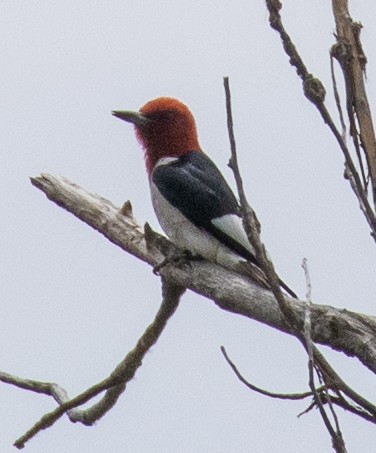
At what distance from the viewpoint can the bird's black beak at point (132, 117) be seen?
7.20 meters

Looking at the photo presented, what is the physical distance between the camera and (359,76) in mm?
3092

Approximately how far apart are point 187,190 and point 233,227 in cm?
42

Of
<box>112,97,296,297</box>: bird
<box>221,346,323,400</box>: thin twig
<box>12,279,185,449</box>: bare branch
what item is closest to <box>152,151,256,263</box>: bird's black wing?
<box>112,97,296,297</box>: bird

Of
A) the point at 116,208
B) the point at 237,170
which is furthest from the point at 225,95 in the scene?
the point at 116,208

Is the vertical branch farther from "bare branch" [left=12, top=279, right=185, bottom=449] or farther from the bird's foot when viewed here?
the bird's foot

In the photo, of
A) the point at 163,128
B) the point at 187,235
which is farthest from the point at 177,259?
the point at 163,128

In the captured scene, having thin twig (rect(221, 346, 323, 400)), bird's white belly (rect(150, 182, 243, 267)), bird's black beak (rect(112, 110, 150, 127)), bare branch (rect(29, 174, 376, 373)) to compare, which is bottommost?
thin twig (rect(221, 346, 323, 400))

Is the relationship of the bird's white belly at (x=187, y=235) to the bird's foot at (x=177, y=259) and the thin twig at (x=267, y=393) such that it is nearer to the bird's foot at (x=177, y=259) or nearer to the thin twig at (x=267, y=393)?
the bird's foot at (x=177, y=259)

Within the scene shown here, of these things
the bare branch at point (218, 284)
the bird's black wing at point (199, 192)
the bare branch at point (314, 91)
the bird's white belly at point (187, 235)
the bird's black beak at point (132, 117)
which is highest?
the bird's black beak at point (132, 117)

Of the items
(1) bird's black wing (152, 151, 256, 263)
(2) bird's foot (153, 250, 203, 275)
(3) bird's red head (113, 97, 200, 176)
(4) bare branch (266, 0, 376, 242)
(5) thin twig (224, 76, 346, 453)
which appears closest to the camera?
(4) bare branch (266, 0, 376, 242)

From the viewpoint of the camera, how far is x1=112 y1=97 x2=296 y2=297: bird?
6211 mm

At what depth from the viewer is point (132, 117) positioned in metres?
7.23

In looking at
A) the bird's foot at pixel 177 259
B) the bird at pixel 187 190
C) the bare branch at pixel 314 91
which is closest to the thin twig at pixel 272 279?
the bare branch at pixel 314 91

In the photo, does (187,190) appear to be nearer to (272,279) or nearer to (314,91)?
(272,279)
